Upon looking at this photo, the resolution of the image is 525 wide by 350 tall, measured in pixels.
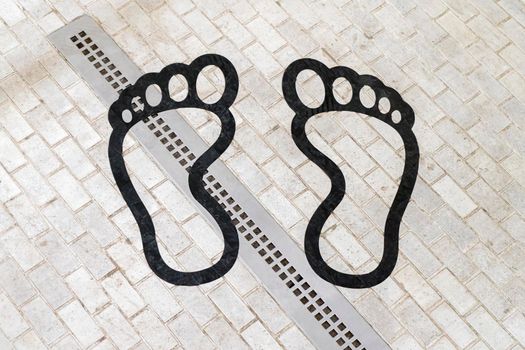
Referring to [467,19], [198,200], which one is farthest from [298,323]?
[467,19]

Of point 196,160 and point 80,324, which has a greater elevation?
point 196,160

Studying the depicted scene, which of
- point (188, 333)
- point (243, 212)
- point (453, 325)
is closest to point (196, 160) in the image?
point (243, 212)

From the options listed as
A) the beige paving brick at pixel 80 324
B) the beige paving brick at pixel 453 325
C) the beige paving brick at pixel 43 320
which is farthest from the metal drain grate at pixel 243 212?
the beige paving brick at pixel 43 320

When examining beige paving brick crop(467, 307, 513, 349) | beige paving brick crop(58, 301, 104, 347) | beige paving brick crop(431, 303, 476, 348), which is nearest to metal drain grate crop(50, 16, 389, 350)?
beige paving brick crop(431, 303, 476, 348)

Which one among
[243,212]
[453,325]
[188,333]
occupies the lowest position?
[188,333]

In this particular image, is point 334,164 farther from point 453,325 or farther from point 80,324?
point 80,324

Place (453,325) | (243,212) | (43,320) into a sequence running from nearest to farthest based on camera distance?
(43,320) < (453,325) < (243,212)

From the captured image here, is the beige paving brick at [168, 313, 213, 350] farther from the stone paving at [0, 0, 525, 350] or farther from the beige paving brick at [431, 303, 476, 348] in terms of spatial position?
the beige paving brick at [431, 303, 476, 348]
